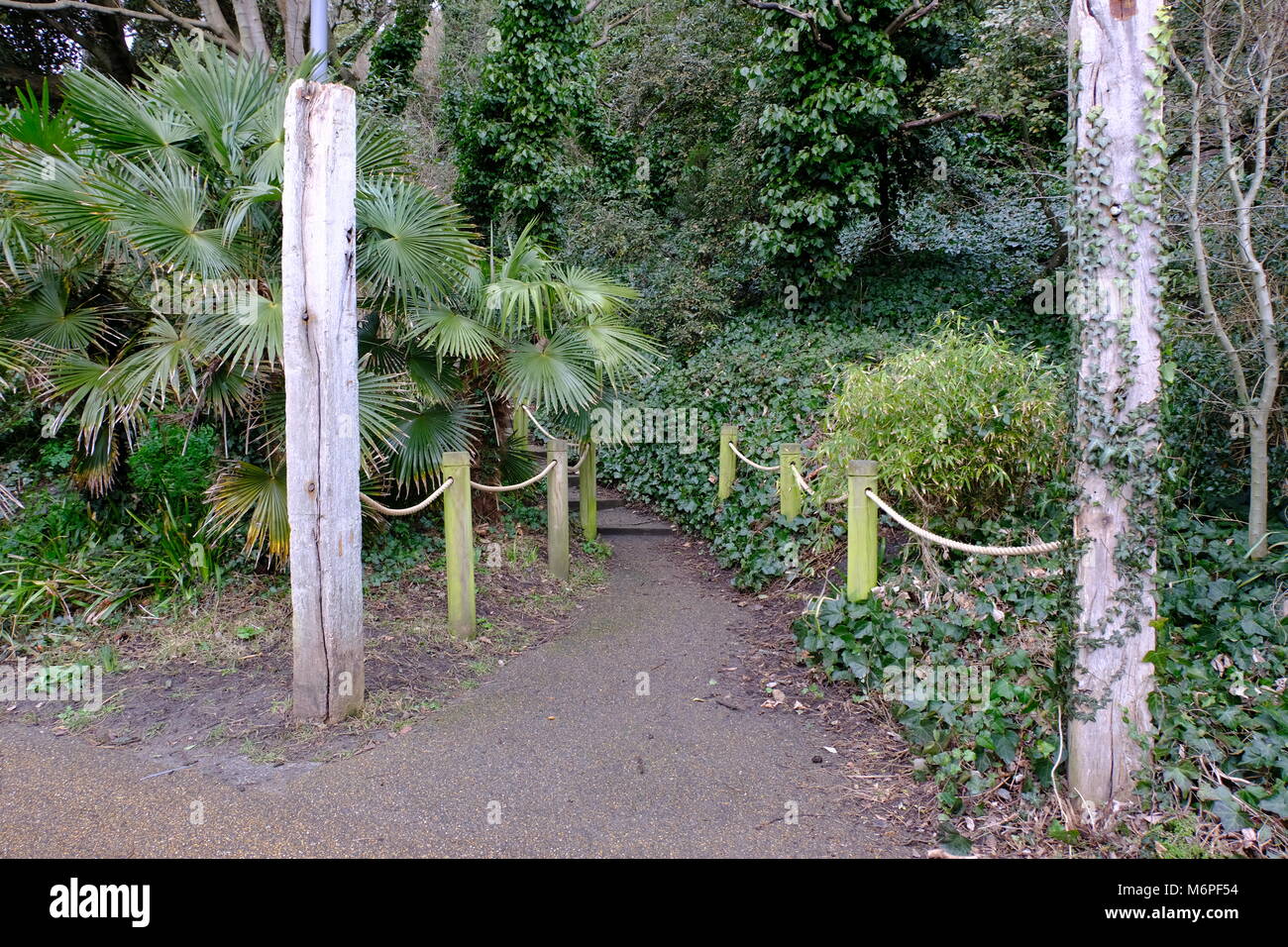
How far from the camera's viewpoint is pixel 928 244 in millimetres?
13531

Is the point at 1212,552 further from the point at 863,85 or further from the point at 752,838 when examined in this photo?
the point at 863,85

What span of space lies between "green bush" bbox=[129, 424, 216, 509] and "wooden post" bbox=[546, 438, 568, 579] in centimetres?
248

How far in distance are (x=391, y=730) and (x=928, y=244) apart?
12138 millimetres

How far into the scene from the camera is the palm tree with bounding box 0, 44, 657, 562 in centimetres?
494

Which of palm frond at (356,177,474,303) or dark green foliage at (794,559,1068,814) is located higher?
palm frond at (356,177,474,303)

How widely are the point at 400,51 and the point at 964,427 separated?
13.1 meters

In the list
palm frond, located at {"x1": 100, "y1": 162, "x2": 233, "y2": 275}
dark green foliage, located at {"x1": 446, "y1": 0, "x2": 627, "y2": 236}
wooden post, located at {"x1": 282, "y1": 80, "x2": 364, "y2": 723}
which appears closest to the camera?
wooden post, located at {"x1": 282, "y1": 80, "x2": 364, "y2": 723}

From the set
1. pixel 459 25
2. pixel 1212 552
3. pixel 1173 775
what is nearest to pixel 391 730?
pixel 1173 775

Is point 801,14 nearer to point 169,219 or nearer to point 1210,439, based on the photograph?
point 1210,439

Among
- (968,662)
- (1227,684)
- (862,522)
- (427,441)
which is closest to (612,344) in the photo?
(427,441)

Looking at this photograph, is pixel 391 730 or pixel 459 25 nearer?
pixel 391 730

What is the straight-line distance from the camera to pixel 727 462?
8.18 m

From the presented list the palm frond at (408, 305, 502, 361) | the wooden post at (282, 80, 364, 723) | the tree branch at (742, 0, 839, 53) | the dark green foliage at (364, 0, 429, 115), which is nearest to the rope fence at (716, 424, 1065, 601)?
the palm frond at (408, 305, 502, 361)

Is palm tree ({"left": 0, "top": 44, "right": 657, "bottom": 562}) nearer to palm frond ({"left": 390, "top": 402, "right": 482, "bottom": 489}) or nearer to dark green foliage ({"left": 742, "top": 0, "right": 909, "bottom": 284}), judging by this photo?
palm frond ({"left": 390, "top": 402, "right": 482, "bottom": 489})
